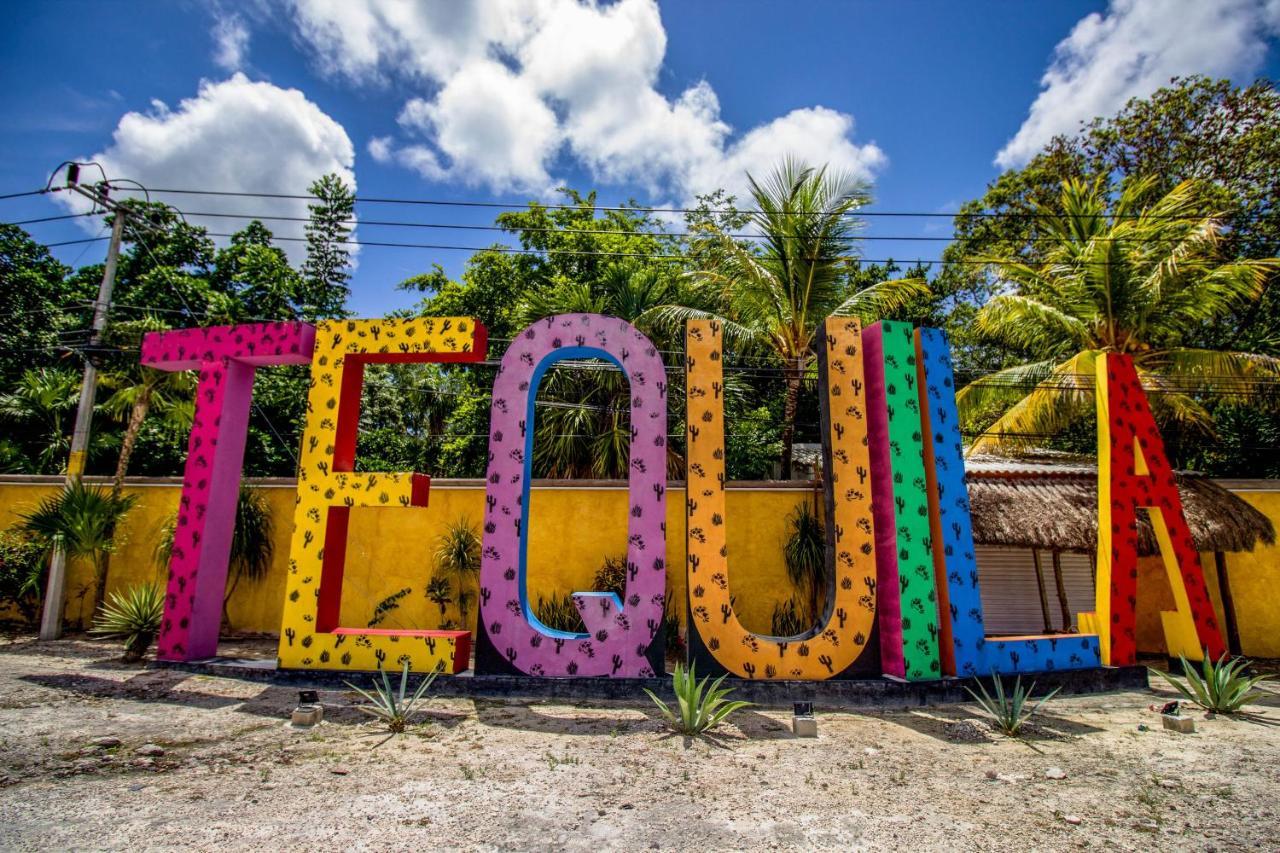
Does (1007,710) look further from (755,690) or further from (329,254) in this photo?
(329,254)

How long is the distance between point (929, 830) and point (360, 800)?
3461 millimetres

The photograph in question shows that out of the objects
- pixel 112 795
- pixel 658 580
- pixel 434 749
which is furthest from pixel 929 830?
pixel 112 795

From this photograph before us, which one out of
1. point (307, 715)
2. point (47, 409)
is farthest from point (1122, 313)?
point (47, 409)

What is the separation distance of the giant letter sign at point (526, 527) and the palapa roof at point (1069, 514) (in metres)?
6.51

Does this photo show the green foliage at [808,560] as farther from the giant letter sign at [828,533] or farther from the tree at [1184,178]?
the tree at [1184,178]

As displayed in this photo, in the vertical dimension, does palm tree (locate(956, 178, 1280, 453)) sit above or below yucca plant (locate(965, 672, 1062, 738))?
above

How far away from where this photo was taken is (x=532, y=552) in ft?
33.4

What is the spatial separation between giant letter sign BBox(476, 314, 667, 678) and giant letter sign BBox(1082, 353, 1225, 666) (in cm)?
504

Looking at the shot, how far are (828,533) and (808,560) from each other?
341 cm

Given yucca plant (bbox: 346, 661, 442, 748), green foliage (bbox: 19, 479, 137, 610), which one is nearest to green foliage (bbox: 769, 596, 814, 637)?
yucca plant (bbox: 346, 661, 442, 748)

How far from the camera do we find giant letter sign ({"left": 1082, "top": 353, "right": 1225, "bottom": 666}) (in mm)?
6996

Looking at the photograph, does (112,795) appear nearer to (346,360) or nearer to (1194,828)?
(346,360)

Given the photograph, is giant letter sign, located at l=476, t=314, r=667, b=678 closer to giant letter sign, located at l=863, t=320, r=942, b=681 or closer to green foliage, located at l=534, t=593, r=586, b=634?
giant letter sign, located at l=863, t=320, r=942, b=681

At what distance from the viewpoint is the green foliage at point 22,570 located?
9.98 meters
